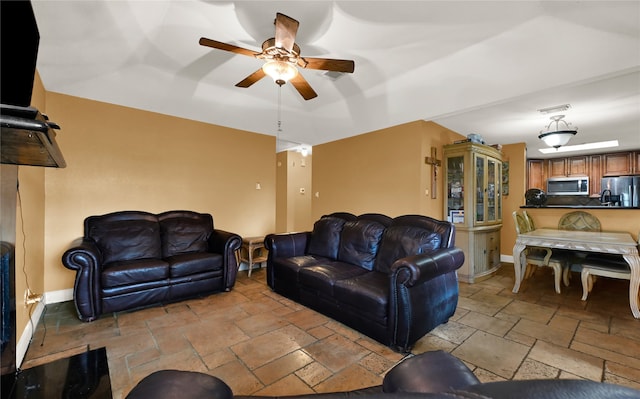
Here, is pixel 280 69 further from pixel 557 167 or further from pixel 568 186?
pixel 557 167

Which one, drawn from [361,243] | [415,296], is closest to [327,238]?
[361,243]

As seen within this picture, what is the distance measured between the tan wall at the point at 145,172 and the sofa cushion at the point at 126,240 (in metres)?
0.35

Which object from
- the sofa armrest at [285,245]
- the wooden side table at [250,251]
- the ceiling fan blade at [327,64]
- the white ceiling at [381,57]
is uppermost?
the white ceiling at [381,57]

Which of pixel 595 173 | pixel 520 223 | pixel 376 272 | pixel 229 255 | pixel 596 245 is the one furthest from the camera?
pixel 595 173

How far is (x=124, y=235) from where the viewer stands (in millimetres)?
3238

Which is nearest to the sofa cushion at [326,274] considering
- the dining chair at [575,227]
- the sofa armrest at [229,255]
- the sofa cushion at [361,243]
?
the sofa cushion at [361,243]

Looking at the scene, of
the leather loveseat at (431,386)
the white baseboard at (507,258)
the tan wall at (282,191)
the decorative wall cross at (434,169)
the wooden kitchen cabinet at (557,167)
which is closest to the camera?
the leather loveseat at (431,386)

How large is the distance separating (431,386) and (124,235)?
3660mm

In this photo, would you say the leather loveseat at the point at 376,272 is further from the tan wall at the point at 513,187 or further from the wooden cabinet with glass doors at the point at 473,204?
the tan wall at the point at 513,187

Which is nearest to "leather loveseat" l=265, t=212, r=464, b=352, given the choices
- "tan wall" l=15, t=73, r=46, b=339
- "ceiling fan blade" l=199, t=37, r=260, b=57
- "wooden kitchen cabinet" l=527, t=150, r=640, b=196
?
"ceiling fan blade" l=199, t=37, r=260, b=57

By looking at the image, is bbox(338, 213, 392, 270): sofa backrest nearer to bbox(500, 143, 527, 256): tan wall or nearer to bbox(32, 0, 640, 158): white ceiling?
bbox(32, 0, 640, 158): white ceiling

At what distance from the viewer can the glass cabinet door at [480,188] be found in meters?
4.13

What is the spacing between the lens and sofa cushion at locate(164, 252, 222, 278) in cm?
307

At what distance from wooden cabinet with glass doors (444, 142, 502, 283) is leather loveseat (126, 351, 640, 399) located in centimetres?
364
